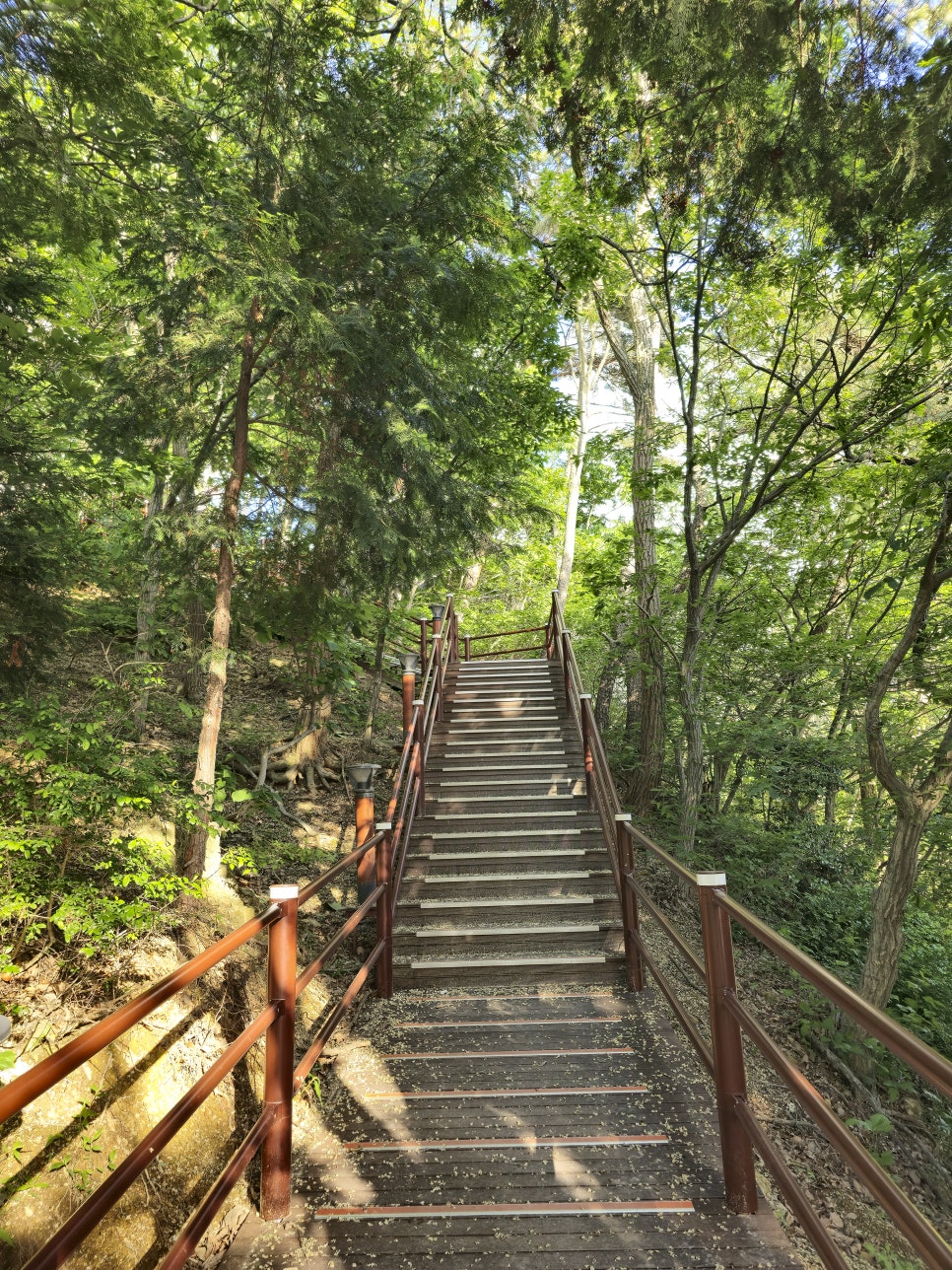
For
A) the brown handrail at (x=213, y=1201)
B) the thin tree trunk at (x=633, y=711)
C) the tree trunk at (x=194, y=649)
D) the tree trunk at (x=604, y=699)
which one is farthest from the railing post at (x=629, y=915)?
the tree trunk at (x=604, y=699)

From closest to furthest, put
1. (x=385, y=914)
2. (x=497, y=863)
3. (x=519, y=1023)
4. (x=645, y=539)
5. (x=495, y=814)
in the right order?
(x=519, y=1023) → (x=385, y=914) → (x=497, y=863) → (x=495, y=814) → (x=645, y=539)

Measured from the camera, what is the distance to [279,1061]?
2.05 m

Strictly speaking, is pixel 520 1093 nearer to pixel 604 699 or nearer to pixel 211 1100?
pixel 211 1100

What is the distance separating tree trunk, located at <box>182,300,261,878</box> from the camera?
422cm

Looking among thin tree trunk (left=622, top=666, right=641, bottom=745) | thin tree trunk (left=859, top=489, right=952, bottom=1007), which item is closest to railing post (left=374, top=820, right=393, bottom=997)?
thin tree trunk (left=859, top=489, right=952, bottom=1007)

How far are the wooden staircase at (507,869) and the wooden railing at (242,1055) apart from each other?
1.95ft

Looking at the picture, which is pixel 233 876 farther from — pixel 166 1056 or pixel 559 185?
pixel 559 185

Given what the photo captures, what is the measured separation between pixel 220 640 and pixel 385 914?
2151 millimetres

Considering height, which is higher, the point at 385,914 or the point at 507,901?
the point at 385,914

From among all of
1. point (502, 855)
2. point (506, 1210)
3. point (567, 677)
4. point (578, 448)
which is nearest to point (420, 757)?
point (502, 855)

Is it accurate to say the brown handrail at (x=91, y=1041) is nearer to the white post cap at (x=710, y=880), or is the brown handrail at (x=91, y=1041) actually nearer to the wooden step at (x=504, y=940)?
the white post cap at (x=710, y=880)

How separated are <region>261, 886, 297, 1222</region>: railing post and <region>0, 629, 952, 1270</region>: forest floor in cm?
15

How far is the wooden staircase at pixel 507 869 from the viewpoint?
3.96 metres

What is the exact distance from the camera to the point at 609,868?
4.89m
